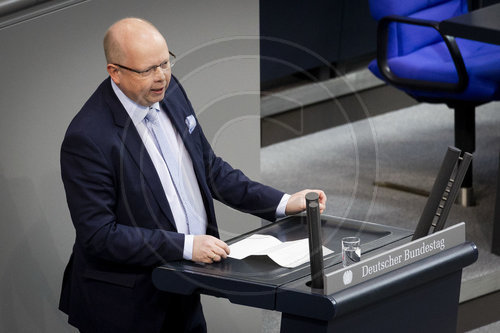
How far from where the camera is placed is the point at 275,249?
2.61 meters

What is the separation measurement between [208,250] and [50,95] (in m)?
0.84

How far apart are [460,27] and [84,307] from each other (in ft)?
7.08

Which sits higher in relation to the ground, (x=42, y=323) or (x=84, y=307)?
(x=84, y=307)

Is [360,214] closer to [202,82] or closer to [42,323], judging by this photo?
[202,82]

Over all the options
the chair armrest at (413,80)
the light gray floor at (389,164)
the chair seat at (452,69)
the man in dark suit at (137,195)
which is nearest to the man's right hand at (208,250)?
the man in dark suit at (137,195)

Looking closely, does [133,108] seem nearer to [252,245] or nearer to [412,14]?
[252,245]

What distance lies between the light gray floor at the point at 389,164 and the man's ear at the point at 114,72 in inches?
84.6

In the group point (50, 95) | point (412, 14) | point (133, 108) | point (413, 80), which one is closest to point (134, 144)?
point (133, 108)

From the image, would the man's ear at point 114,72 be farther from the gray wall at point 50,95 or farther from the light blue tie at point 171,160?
the gray wall at point 50,95

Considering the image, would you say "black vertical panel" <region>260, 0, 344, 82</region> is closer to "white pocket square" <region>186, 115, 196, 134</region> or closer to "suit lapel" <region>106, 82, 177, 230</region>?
"white pocket square" <region>186, 115, 196, 134</region>

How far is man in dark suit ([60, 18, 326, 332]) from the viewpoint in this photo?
2.60 meters

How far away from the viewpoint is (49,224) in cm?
319

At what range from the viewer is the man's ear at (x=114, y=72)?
2625 mm

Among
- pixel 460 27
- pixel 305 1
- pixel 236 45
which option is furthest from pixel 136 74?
pixel 305 1
